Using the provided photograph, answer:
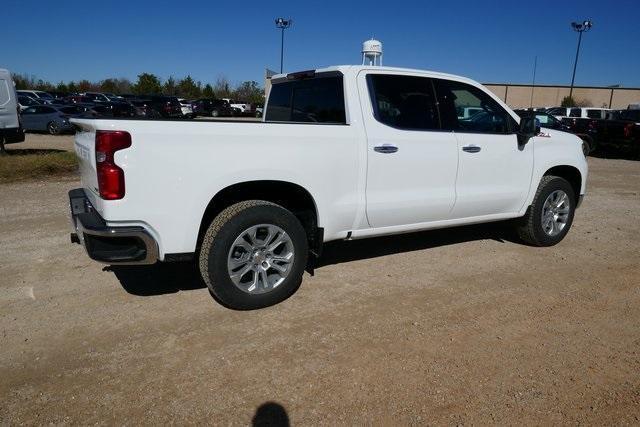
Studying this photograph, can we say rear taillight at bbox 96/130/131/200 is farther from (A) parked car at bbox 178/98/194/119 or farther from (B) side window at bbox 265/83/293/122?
(A) parked car at bbox 178/98/194/119

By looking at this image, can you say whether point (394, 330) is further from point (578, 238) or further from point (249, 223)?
point (578, 238)

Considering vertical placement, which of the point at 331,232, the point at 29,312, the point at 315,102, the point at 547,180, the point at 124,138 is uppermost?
the point at 315,102

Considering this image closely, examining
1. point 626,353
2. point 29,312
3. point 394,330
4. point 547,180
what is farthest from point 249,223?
point 547,180

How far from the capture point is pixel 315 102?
15.0 feet

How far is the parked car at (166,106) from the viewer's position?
29.1 m

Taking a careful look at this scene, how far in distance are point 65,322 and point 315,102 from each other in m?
2.79

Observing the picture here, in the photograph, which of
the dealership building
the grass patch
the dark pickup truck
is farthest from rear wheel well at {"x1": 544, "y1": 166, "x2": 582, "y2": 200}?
the dealership building

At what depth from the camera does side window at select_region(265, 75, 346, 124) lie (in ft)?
14.1

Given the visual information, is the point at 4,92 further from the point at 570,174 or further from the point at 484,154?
the point at 570,174

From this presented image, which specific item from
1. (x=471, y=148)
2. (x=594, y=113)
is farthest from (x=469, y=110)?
(x=594, y=113)

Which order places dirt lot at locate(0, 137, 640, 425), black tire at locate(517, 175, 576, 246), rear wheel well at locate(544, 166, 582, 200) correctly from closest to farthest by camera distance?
dirt lot at locate(0, 137, 640, 425) → black tire at locate(517, 175, 576, 246) → rear wheel well at locate(544, 166, 582, 200)

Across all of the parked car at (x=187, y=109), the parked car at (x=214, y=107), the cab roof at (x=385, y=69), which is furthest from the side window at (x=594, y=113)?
the cab roof at (x=385, y=69)

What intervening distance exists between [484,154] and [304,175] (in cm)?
207

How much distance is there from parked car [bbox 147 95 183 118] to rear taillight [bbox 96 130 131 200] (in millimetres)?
26960
